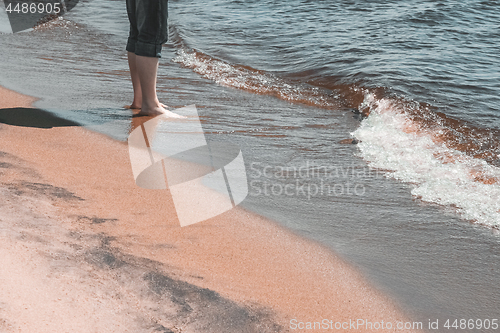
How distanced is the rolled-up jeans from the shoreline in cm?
109

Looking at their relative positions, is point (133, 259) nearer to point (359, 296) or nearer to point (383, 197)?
point (359, 296)

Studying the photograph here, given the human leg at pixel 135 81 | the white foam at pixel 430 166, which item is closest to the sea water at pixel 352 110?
the white foam at pixel 430 166

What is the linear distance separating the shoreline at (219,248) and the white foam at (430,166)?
0.88 metres

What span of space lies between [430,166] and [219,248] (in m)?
1.56

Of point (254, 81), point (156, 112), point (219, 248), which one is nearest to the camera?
point (219, 248)

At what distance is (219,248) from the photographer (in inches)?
71.0

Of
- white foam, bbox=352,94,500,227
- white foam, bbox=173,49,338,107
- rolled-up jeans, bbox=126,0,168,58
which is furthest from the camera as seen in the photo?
white foam, bbox=173,49,338,107

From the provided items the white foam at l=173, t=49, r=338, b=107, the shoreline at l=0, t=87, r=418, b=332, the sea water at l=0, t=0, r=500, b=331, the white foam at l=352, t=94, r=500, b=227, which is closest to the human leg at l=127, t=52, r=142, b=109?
the sea water at l=0, t=0, r=500, b=331

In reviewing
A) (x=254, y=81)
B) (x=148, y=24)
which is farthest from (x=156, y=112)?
(x=254, y=81)

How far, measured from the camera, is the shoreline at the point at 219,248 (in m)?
1.57

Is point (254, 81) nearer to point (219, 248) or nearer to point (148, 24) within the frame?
point (148, 24)

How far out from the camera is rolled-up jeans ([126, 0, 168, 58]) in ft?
9.84

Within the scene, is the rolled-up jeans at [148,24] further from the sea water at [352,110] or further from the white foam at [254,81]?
the white foam at [254,81]

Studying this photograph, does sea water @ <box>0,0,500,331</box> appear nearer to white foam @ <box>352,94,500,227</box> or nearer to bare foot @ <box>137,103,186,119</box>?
white foam @ <box>352,94,500,227</box>
